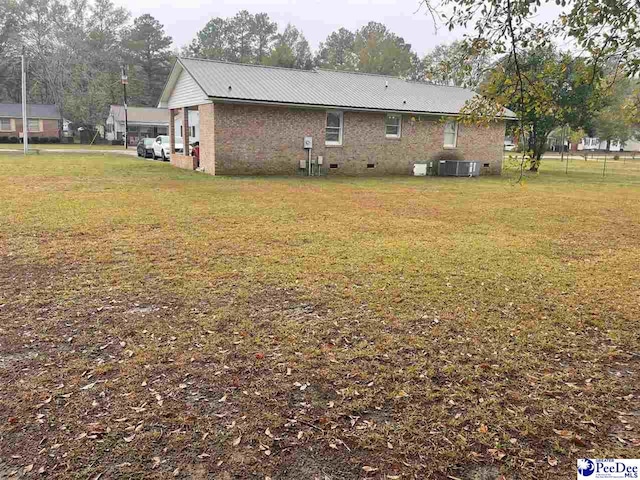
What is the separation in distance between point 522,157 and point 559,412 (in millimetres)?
1891

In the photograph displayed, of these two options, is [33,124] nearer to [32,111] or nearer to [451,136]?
[32,111]

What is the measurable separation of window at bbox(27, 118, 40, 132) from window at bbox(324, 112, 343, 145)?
140 ft

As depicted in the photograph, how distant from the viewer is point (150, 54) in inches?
2699

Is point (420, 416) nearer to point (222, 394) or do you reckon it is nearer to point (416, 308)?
point (222, 394)

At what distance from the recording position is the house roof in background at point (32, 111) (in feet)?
165

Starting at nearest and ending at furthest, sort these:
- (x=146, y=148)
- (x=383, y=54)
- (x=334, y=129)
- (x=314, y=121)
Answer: (x=314, y=121) → (x=334, y=129) → (x=146, y=148) → (x=383, y=54)

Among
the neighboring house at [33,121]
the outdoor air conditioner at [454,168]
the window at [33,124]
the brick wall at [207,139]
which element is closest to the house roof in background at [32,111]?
the neighboring house at [33,121]

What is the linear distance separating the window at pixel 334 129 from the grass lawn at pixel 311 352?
43.8ft

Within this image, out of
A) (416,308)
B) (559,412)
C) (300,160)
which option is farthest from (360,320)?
(300,160)

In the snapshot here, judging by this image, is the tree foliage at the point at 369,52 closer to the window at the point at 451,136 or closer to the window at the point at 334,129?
the window at the point at 451,136

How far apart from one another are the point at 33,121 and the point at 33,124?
31cm

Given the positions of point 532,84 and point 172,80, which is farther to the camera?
point 172,80

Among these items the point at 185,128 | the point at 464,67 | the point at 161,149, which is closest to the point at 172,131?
the point at 185,128

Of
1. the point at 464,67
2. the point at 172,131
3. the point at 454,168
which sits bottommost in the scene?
the point at 454,168
